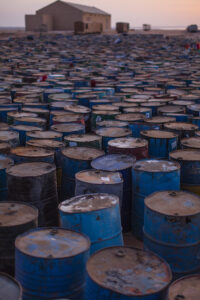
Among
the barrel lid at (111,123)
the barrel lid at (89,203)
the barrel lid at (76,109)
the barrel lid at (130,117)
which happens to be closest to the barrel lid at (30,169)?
the barrel lid at (89,203)

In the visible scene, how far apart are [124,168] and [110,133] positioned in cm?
144

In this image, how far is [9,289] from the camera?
7.82ft

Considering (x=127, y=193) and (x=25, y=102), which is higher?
(x=25, y=102)

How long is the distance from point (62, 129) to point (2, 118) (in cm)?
176

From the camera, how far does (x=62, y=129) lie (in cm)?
591

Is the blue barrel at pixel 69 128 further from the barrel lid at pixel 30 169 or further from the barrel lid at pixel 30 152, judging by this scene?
the barrel lid at pixel 30 169

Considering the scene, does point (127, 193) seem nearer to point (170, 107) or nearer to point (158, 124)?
point (158, 124)

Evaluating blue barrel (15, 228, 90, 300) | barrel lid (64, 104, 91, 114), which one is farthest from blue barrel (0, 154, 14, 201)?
barrel lid (64, 104, 91, 114)

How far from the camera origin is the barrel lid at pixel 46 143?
5.02 metres

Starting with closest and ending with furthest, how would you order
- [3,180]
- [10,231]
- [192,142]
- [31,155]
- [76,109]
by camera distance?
[10,231]
[3,180]
[31,155]
[192,142]
[76,109]

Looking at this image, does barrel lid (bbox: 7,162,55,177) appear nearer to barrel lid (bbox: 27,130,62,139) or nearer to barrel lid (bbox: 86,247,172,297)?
barrel lid (bbox: 27,130,62,139)

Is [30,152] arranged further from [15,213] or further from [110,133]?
[15,213]

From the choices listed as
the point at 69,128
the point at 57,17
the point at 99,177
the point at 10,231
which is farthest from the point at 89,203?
the point at 57,17

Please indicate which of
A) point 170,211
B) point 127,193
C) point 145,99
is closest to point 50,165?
Result: point 127,193
